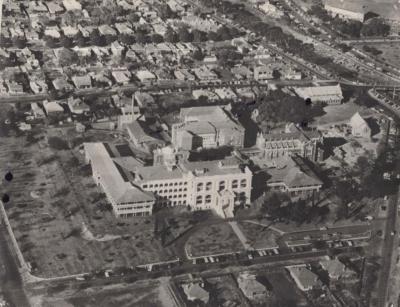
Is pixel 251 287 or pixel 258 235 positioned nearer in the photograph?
pixel 251 287

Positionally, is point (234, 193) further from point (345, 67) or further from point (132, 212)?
point (345, 67)

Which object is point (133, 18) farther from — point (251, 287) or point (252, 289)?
point (252, 289)

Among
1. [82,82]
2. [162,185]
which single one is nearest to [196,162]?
[162,185]

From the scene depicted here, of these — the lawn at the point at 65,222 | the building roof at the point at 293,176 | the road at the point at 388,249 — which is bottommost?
the road at the point at 388,249

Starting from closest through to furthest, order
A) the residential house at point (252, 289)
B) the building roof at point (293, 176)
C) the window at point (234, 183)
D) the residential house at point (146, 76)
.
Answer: the residential house at point (252, 289) → the window at point (234, 183) → the building roof at point (293, 176) → the residential house at point (146, 76)

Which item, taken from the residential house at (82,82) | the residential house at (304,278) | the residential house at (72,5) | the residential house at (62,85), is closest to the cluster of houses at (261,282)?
the residential house at (304,278)

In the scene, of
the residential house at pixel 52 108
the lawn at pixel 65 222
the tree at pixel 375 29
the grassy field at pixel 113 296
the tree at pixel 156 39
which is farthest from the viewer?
the tree at pixel 375 29

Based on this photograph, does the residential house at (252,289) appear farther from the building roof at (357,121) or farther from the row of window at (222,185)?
the building roof at (357,121)

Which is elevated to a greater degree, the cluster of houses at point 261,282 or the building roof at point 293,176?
the building roof at point 293,176
